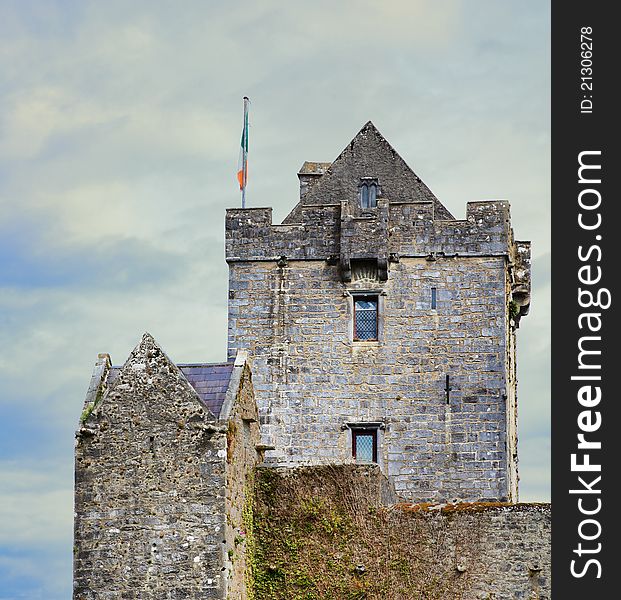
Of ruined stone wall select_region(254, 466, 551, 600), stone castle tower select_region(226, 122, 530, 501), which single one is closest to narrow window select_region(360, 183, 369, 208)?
stone castle tower select_region(226, 122, 530, 501)

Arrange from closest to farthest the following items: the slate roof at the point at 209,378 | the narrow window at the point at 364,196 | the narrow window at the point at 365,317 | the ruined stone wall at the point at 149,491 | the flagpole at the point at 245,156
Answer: the ruined stone wall at the point at 149,491
the slate roof at the point at 209,378
the narrow window at the point at 365,317
the narrow window at the point at 364,196
the flagpole at the point at 245,156

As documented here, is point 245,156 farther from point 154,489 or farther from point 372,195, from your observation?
point 154,489

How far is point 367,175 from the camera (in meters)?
48.6

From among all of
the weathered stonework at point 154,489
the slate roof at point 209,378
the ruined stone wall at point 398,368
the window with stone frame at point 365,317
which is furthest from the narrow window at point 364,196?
the weathered stonework at point 154,489

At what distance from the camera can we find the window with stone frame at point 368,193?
48125mm

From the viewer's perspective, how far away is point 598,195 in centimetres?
3594

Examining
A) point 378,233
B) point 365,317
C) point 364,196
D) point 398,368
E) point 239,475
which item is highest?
point 364,196

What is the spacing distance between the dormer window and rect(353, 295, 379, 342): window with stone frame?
286cm

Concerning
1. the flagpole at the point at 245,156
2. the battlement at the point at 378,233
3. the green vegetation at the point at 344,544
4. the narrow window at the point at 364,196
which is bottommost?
the green vegetation at the point at 344,544

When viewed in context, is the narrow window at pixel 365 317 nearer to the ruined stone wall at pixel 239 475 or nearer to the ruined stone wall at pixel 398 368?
the ruined stone wall at pixel 398 368

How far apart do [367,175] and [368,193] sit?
1.81 feet

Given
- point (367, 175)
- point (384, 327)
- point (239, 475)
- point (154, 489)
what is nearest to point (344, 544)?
point (239, 475)

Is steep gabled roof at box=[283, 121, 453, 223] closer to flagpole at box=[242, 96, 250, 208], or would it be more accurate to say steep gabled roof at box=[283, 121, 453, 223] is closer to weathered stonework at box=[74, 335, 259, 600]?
flagpole at box=[242, 96, 250, 208]

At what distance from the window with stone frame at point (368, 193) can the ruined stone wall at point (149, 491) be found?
11.5m
